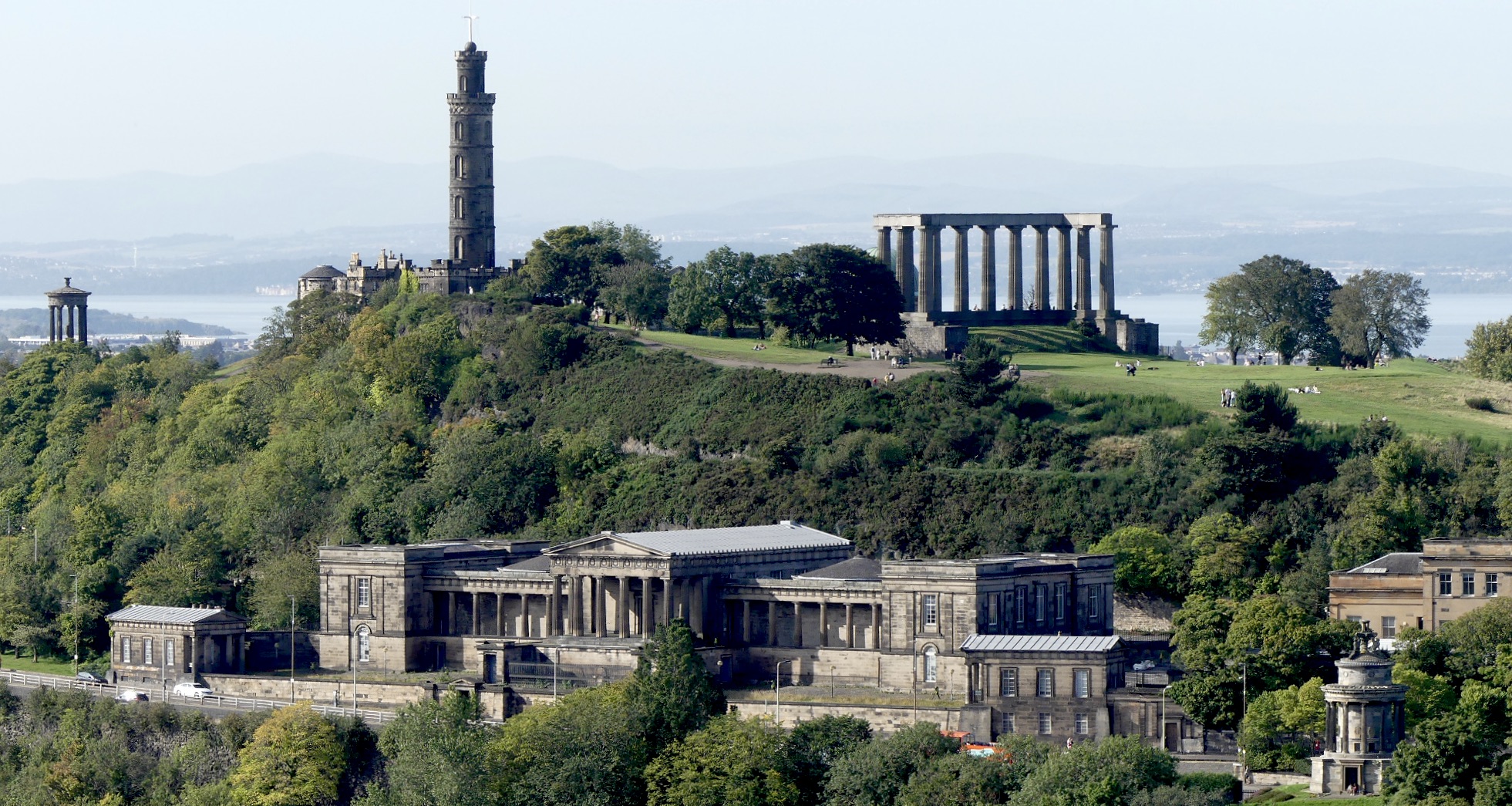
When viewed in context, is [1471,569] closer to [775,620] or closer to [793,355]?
[775,620]

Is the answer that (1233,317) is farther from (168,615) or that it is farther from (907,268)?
(168,615)

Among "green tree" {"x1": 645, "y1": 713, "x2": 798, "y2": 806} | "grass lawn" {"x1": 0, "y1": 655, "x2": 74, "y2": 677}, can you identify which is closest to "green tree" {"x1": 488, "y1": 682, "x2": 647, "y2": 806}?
"green tree" {"x1": 645, "y1": 713, "x2": 798, "y2": 806}

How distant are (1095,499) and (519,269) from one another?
50.0 metres

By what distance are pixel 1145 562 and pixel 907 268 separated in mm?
40393

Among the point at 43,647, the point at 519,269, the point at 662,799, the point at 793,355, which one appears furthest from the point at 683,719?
the point at 519,269

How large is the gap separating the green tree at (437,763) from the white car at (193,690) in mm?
16437

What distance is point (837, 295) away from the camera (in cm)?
13400

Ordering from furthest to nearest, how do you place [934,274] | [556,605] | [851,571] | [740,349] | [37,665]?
1. [934,274]
2. [740,349]
3. [37,665]
4. [556,605]
5. [851,571]

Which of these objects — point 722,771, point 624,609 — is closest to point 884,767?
point 722,771

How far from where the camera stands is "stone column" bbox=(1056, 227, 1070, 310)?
479 ft

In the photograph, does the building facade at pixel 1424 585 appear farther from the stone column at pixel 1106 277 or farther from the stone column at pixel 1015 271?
the stone column at pixel 1015 271

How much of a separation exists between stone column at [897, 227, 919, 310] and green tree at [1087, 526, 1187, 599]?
37.1 meters

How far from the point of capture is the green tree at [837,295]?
134 m

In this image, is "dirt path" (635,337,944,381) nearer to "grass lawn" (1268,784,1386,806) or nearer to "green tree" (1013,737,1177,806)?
"grass lawn" (1268,784,1386,806)
